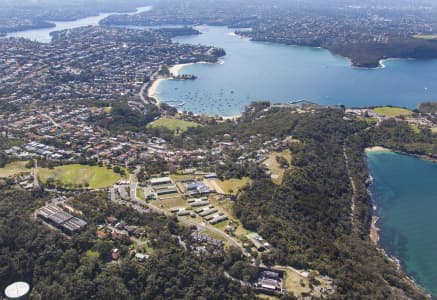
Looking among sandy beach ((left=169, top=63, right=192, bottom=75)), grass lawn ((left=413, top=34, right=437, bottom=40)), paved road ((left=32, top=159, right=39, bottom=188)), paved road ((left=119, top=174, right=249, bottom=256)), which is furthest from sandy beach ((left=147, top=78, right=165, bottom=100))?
grass lawn ((left=413, top=34, right=437, bottom=40))

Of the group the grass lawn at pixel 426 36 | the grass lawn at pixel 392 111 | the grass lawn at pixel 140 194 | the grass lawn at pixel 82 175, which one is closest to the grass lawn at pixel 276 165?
the grass lawn at pixel 140 194

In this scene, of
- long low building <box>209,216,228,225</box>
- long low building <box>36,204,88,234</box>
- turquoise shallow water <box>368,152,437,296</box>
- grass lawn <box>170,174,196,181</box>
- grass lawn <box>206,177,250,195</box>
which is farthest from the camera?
grass lawn <box>170,174,196,181</box>

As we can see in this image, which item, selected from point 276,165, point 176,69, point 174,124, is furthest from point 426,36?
point 276,165

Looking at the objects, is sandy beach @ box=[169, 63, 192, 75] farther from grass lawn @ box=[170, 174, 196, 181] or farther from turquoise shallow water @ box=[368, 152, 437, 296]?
grass lawn @ box=[170, 174, 196, 181]

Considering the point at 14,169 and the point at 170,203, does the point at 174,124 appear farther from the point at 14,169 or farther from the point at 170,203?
the point at 170,203

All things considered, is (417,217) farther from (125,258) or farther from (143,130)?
(143,130)
